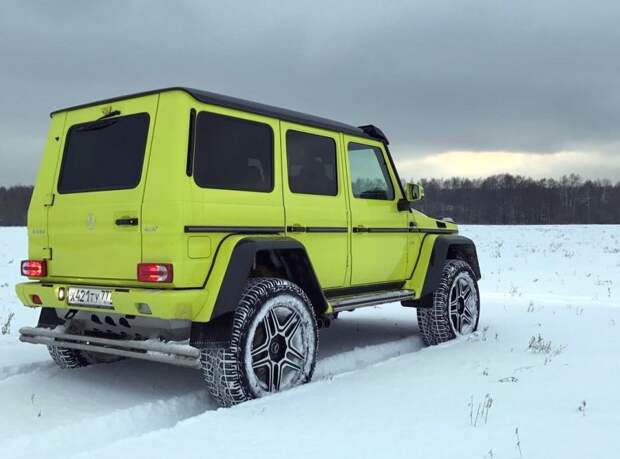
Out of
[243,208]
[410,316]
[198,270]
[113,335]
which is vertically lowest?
[410,316]

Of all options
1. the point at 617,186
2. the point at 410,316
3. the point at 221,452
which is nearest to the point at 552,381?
the point at 221,452

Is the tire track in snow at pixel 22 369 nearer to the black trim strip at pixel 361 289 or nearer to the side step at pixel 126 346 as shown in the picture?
the side step at pixel 126 346

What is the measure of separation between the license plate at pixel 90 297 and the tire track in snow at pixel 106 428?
2.46ft

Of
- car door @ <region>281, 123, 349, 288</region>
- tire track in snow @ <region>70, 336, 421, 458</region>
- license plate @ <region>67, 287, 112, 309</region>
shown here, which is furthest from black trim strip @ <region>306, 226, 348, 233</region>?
license plate @ <region>67, 287, 112, 309</region>

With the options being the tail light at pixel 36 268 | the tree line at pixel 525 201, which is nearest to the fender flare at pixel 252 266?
the tail light at pixel 36 268

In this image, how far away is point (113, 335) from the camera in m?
4.76

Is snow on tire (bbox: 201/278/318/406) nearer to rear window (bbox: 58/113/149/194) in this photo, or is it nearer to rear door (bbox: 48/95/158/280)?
rear door (bbox: 48/95/158/280)

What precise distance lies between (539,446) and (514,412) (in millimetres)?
584

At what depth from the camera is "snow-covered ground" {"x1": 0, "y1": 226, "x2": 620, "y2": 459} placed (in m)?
3.15

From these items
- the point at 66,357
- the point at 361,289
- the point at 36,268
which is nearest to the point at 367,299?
the point at 361,289

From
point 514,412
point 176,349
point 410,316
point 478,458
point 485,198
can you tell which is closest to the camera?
point 478,458

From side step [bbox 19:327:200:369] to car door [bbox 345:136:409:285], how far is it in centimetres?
200

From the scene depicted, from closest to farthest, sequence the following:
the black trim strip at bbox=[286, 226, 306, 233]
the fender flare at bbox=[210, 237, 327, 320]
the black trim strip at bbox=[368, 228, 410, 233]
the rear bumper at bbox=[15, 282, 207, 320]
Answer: the rear bumper at bbox=[15, 282, 207, 320] < the fender flare at bbox=[210, 237, 327, 320] < the black trim strip at bbox=[286, 226, 306, 233] < the black trim strip at bbox=[368, 228, 410, 233]

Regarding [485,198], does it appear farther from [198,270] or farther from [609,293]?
[198,270]
